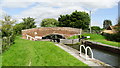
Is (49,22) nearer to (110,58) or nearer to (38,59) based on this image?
(110,58)

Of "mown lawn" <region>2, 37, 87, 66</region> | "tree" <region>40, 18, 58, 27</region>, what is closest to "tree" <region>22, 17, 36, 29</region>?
"tree" <region>40, 18, 58, 27</region>

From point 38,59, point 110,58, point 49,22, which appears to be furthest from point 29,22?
point 38,59

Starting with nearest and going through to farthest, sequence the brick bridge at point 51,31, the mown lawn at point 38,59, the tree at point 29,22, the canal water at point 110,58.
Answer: the mown lawn at point 38,59 → the canal water at point 110,58 → the brick bridge at point 51,31 → the tree at point 29,22

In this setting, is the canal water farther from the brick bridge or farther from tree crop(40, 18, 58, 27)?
tree crop(40, 18, 58, 27)

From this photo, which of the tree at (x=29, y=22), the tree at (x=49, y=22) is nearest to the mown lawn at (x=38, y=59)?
the tree at (x=29, y=22)

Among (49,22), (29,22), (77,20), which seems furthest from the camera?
(49,22)

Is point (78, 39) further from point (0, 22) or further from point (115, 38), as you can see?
point (0, 22)

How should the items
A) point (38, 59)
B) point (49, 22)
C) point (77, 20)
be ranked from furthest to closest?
point (49, 22)
point (77, 20)
point (38, 59)

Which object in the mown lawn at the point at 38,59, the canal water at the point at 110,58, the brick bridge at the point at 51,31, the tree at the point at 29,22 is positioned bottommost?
the canal water at the point at 110,58

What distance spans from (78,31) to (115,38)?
24.1 ft

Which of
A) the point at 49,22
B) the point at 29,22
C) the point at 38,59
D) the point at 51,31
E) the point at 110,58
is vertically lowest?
the point at 110,58

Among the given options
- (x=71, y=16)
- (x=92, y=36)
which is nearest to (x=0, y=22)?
(x=92, y=36)

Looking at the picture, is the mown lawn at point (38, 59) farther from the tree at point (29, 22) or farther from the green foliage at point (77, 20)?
the tree at point (29, 22)

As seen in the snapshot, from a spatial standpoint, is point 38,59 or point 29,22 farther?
point 29,22
